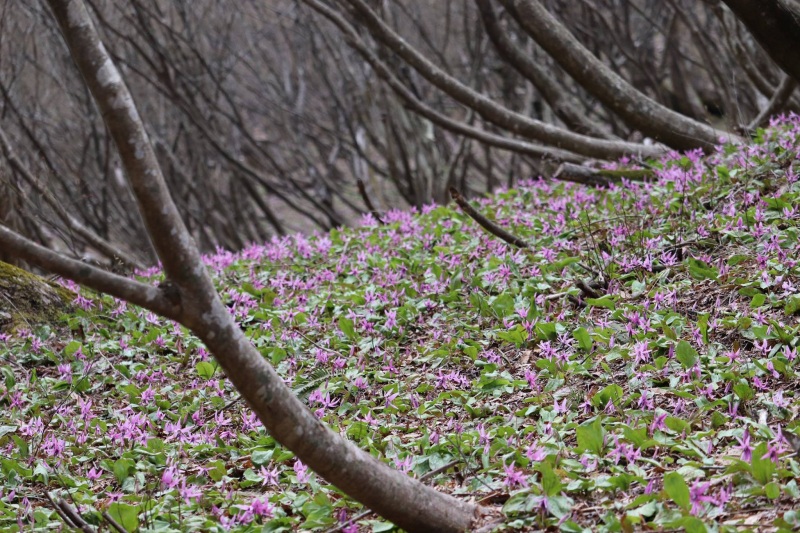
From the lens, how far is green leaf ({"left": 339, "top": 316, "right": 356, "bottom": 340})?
192 inches

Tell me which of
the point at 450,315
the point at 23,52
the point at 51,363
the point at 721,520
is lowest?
the point at 721,520

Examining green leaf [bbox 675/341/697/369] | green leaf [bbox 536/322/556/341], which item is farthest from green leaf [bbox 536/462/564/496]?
green leaf [bbox 536/322/556/341]

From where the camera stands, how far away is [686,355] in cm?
355

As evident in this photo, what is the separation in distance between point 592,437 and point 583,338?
3.36 ft

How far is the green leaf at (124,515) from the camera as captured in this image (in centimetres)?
296

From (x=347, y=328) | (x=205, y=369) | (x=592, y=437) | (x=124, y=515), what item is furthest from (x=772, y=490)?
(x=205, y=369)

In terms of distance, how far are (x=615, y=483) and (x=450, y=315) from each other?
223 cm

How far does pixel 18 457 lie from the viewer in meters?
3.87

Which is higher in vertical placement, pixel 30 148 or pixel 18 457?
pixel 30 148

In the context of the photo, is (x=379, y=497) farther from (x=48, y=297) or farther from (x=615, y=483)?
(x=48, y=297)

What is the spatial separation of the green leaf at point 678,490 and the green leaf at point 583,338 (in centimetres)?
147

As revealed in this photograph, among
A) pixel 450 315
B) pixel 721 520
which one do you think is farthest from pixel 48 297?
pixel 721 520

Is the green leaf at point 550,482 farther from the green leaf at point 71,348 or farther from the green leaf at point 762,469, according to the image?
the green leaf at point 71,348

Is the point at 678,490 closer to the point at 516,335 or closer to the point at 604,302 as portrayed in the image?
the point at 516,335
